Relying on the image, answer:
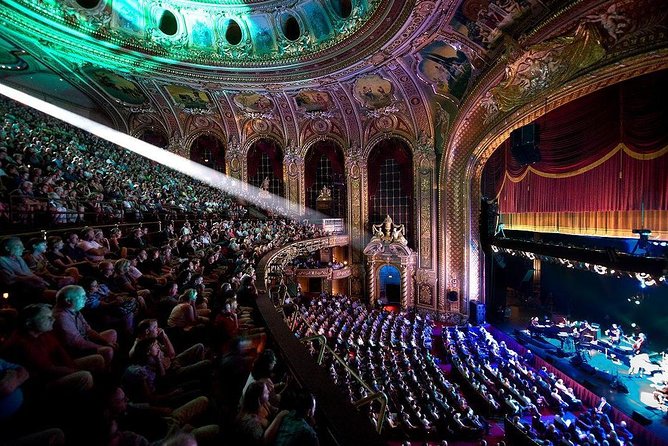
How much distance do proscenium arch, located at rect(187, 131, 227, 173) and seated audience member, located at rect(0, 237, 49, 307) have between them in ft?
47.7

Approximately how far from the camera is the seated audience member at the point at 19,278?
2.79 metres

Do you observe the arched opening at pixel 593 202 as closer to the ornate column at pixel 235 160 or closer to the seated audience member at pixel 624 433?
the seated audience member at pixel 624 433

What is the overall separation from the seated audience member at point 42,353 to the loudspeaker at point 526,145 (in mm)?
11710

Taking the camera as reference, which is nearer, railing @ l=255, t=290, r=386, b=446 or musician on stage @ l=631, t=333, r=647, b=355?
railing @ l=255, t=290, r=386, b=446

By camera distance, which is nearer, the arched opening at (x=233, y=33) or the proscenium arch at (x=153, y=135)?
the arched opening at (x=233, y=33)

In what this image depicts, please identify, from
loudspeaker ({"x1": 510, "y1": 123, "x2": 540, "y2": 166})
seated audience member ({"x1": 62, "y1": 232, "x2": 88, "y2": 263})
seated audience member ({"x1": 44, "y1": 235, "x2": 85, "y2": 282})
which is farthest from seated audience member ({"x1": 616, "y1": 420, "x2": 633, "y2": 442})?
seated audience member ({"x1": 62, "y1": 232, "x2": 88, "y2": 263})

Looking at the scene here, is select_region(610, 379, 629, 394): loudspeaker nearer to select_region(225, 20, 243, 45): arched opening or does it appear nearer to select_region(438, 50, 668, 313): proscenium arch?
select_region(438, 50, 668, 313): proscenium arch

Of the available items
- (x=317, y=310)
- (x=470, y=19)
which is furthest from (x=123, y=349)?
(x=470, y=19)

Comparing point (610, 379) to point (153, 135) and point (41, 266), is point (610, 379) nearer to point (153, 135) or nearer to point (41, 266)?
point (41, 266)

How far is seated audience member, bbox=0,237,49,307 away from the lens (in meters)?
2.79

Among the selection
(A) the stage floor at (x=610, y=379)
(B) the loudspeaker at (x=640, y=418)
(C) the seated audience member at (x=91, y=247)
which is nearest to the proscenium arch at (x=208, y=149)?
(C) the seated audience member at (x=91, y=247)

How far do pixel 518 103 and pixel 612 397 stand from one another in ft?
26.5

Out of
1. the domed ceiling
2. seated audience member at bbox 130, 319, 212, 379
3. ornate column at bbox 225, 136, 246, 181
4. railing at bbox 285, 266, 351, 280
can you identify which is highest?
the domed ceiling

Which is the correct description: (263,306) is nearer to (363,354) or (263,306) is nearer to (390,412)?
(390,412)
